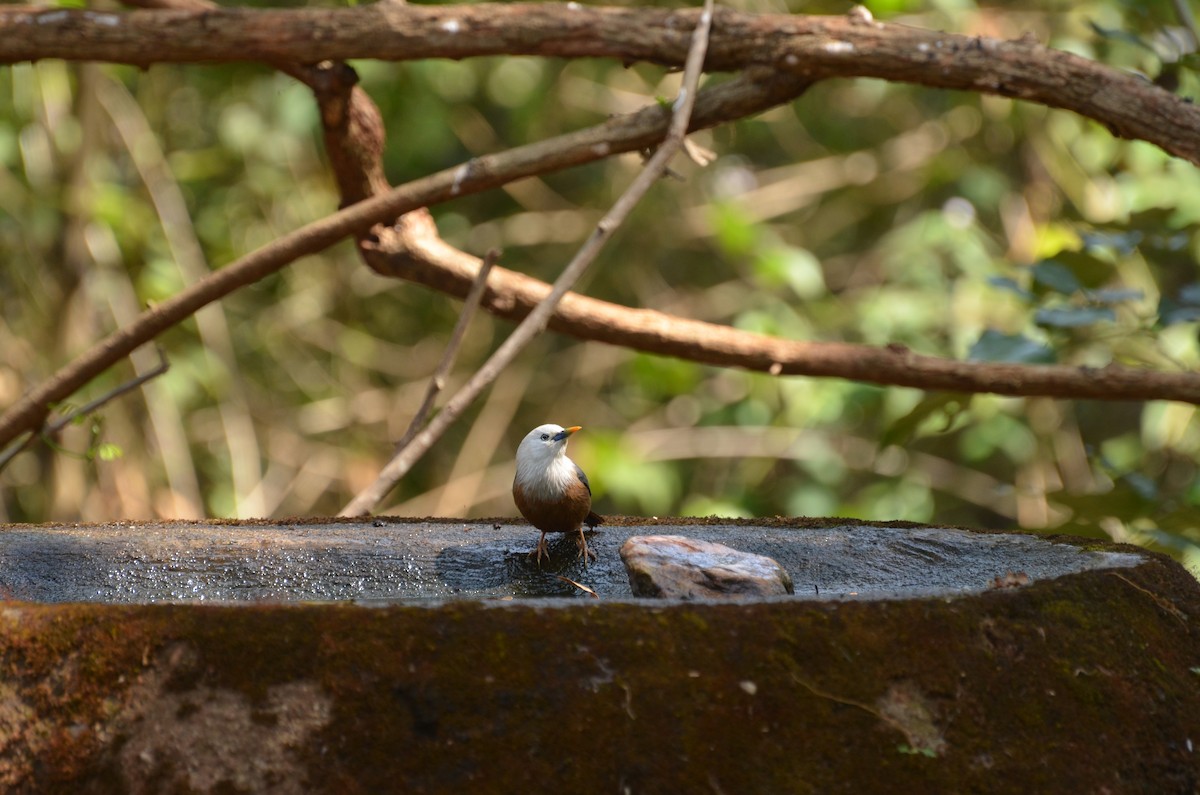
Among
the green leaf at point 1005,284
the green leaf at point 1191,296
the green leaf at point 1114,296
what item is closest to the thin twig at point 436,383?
the green leaf at point 1005,284

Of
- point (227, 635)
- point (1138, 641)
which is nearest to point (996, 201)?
point (1138, 641)

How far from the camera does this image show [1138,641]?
1.76 meters

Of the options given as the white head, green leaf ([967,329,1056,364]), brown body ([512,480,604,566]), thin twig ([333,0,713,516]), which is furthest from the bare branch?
brown body ([512,480,604,566])

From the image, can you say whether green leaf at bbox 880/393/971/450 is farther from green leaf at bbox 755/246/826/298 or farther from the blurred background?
green leaf at bbox 755/246/826/298

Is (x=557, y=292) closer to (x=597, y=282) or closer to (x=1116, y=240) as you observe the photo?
(x=1116, y=240)

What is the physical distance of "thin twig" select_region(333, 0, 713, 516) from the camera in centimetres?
327

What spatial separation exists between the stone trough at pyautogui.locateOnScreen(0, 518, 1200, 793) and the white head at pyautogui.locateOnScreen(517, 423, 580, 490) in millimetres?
887

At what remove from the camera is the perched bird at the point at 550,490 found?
2.47 m

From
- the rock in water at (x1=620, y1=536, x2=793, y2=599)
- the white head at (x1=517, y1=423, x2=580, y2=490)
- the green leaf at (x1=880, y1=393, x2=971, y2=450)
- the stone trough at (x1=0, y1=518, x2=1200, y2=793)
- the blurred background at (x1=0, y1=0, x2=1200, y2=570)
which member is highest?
the stone trough at (x1=0, y1=518, x2=1200, y2=793)

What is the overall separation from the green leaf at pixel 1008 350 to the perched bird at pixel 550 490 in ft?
5.63

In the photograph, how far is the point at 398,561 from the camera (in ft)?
8.33

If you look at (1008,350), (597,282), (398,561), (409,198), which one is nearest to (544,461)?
(398,561)

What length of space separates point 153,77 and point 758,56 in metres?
4.44

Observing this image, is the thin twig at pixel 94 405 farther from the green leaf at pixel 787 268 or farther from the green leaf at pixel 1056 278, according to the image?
the green leaf at pixel 787 268
